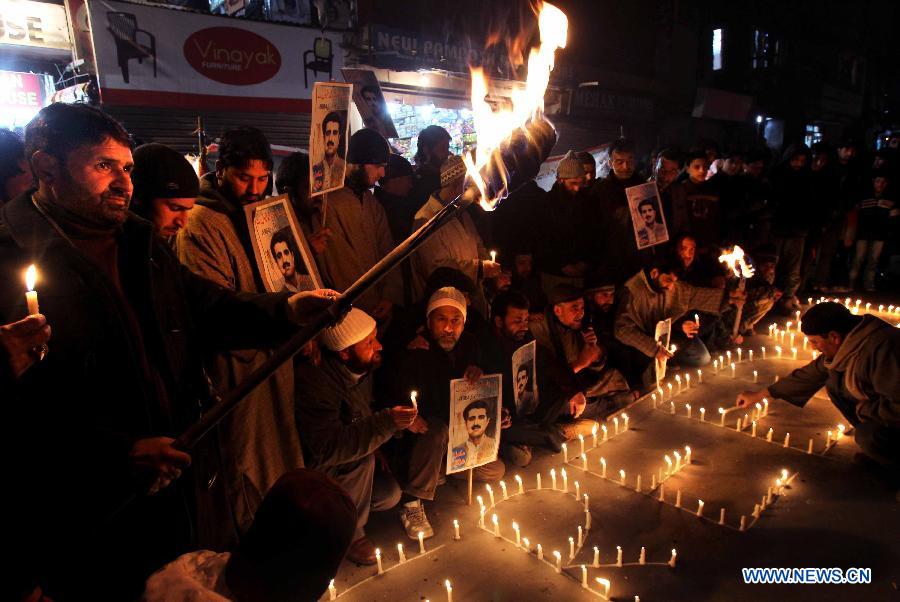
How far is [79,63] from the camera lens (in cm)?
766

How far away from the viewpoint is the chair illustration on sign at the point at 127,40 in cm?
734

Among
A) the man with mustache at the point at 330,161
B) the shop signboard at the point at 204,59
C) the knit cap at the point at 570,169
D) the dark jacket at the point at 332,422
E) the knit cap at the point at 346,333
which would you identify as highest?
the shop signboard at the point at 204,59

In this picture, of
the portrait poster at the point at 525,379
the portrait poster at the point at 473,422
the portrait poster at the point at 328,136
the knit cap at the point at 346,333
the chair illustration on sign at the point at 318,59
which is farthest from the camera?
the chair illustration on sign at the point at 318,59

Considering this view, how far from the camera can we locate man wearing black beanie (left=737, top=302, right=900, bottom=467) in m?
4.04

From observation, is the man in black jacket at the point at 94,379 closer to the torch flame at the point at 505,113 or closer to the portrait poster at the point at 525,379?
the torch flame at the point at 505,113

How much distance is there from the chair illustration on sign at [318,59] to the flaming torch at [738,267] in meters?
6.87

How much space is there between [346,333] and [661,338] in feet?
11.3

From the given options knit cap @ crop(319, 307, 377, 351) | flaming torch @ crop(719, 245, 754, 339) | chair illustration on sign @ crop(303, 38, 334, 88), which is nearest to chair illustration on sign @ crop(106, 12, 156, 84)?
chair illustration on sign @ crop(303, 38, 334, 88)

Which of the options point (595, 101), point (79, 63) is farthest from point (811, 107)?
point (79, 63)

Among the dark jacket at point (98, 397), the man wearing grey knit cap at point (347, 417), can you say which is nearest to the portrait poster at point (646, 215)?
the man wearing grey knit cap at point (347, 417)

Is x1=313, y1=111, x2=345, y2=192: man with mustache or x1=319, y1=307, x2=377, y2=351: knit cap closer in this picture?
x1=319, y1=307, x2=377, y2=351: knit cap

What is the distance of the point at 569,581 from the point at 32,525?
2.51 m

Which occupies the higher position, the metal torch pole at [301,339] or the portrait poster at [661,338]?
the metal torch pole at [301,339]

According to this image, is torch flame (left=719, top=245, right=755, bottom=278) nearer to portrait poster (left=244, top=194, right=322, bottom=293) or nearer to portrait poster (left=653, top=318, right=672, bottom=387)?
portrait poster (left=653, top=318, right=672, bottom=387)
